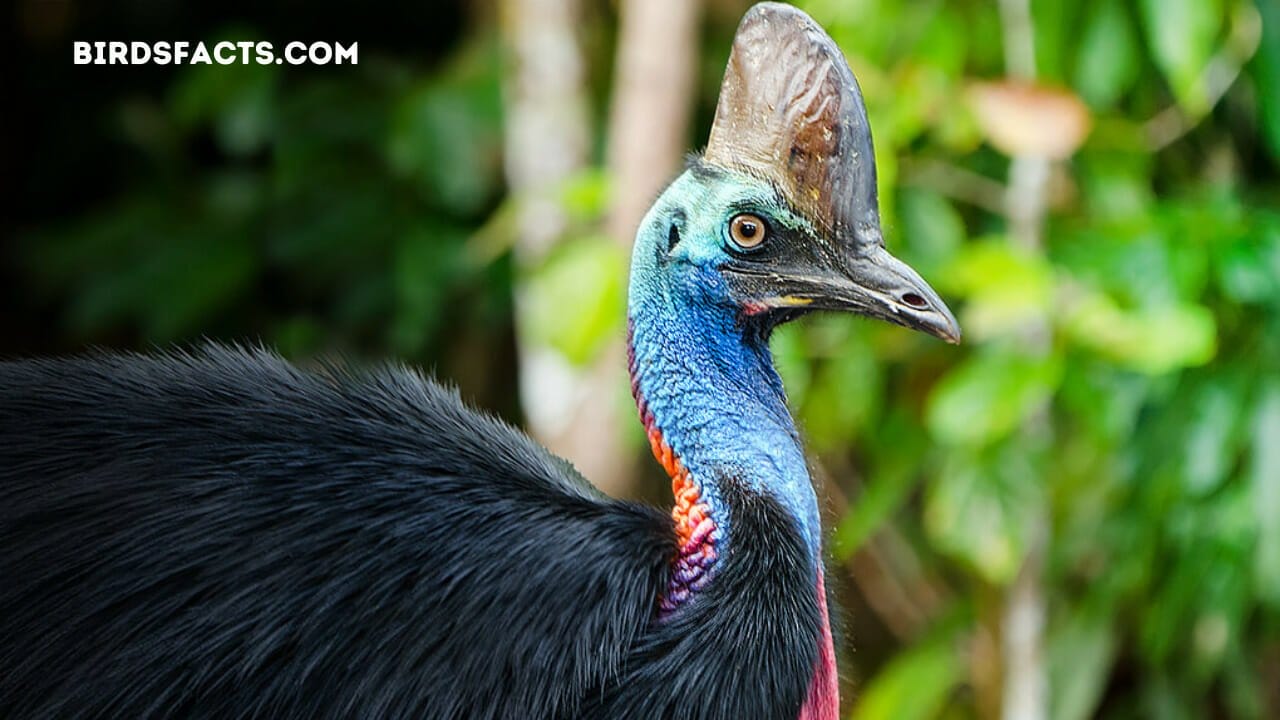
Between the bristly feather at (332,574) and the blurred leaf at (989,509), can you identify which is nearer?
the bristly feather at (332,574)

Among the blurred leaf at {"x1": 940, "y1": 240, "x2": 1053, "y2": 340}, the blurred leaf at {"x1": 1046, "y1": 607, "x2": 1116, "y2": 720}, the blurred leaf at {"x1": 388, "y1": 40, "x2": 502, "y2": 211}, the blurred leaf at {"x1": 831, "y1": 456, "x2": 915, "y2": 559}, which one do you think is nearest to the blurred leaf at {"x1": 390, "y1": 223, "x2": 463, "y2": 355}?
the blurred leaf at {"x1": 388, "y1": 40, "x2": 502, "y2": 211}

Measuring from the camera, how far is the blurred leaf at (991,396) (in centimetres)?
320

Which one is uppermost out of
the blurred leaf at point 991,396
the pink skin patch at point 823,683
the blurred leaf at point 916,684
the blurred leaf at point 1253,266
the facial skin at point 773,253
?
the blurred leaf at point 1253,266

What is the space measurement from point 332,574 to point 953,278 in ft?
6.06

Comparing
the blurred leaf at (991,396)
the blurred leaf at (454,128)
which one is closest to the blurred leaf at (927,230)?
the blurred leaf at (991,396)

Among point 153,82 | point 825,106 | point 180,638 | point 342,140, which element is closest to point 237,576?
point 180,638

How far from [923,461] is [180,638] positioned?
2332 millimetres

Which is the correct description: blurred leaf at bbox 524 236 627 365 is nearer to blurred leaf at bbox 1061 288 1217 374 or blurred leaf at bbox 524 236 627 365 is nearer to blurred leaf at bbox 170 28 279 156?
blurred leaf at bbox 1061 288 1217 374

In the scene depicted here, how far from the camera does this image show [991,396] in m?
3.22

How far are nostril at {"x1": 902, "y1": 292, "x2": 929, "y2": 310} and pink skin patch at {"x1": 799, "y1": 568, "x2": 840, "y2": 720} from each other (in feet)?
1.01

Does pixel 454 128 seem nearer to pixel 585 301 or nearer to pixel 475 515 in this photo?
pixel 585 301

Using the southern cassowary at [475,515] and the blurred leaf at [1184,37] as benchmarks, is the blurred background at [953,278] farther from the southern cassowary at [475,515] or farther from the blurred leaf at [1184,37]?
the southern cassowary at [475,515]

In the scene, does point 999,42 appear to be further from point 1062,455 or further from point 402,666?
point 402,666

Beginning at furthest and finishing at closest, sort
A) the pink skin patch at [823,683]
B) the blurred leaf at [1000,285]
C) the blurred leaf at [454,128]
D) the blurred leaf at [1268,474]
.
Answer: the blurred leaf at [454,128]
the blurred leaf at [1268,474]
the blurred leaf at [1000,285]
the pink skin patch at [823,683]
